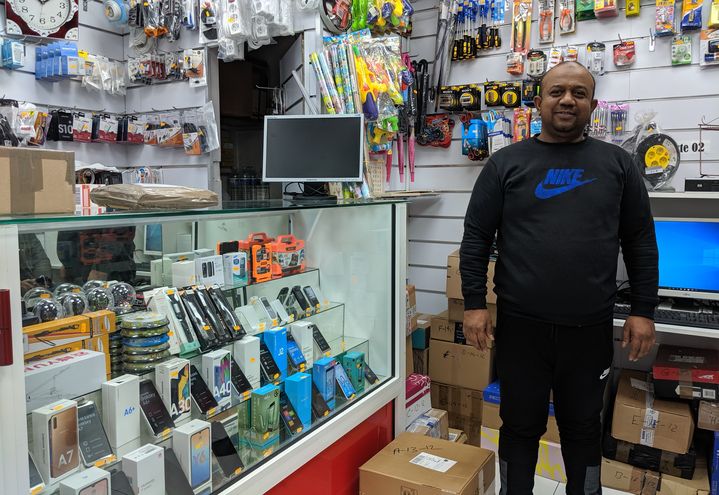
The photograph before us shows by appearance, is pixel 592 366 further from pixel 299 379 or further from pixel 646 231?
pixel 299 379

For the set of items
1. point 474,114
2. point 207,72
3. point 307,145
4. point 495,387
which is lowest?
point 495,387

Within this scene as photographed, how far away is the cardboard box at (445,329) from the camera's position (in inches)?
142

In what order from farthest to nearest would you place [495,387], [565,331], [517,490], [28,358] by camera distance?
1. [495,387]
2. [517,490]
3. [565,331]
4. [28,358]

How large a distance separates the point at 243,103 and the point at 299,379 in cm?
291

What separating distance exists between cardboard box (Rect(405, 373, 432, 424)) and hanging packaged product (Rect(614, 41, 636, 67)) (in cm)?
210

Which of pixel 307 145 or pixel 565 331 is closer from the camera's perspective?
pixel 565 331

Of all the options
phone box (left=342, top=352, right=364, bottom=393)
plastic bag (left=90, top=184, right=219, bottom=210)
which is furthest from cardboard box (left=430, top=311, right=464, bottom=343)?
plastic bag (left=90, top=184, right=219, bottom=210)

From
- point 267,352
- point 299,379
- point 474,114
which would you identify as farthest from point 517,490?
point 474,114

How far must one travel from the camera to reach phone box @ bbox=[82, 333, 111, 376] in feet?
4.67

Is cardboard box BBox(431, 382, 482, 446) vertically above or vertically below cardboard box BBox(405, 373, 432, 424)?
below

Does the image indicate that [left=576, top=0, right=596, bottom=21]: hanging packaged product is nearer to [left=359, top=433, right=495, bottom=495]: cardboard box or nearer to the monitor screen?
the monitor screen

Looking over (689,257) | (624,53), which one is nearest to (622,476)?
Result: (689,257)

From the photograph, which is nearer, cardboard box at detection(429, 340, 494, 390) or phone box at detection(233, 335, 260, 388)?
phone box at detection(233, 335, 260, 388)

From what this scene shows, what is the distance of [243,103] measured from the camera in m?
4.30
